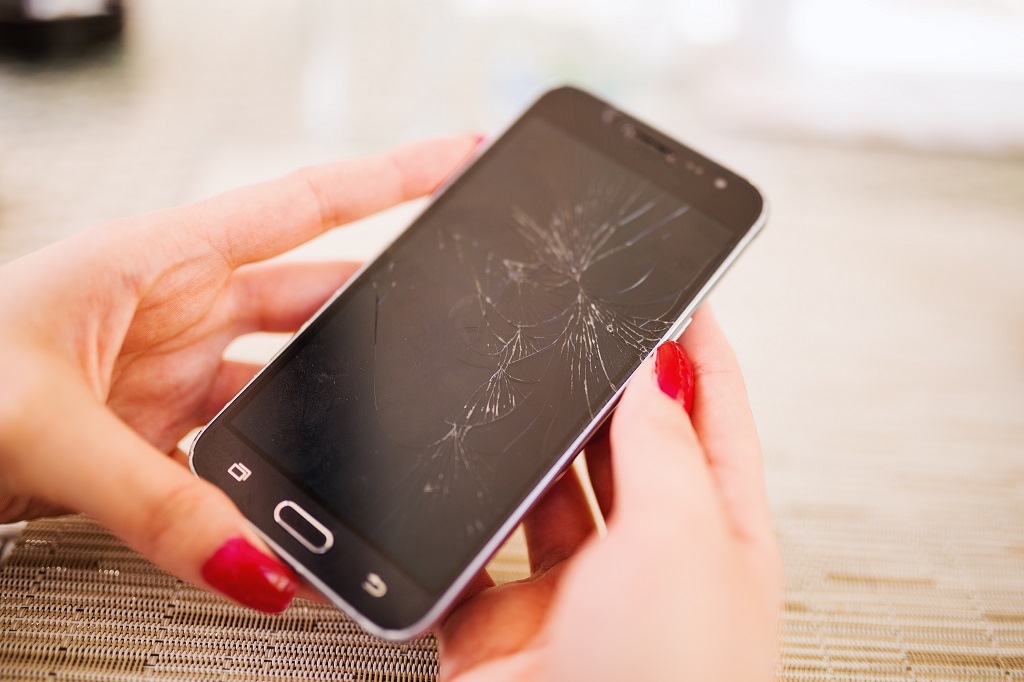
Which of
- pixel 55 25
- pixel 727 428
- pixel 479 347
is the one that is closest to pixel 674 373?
pixel 727 428

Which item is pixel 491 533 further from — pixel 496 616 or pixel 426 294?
pixel 426 294

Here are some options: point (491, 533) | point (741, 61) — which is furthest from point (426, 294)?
point (741, 61)

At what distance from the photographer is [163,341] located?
58 centimetres

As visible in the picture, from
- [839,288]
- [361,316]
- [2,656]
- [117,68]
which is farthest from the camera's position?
[117,68]

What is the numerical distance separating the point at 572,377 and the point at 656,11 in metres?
0.69

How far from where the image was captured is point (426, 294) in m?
0.60

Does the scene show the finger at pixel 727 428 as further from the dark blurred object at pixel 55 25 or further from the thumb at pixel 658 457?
the dark blurred object at pixel 55 25

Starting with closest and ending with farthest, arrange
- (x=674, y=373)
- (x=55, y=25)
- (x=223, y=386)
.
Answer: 1. (x=674, y=373)
2. (x=223, y=386)
3. (x=55, y=25)

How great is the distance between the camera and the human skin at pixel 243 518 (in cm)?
40

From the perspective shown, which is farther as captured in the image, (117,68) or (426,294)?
(117,68)

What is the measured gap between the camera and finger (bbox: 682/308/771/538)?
0.47 metres

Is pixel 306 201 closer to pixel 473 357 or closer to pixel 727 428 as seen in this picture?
pixel 473 357

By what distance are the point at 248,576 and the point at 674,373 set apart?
1.06 ft

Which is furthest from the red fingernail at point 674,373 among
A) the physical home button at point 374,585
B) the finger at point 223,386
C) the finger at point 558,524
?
the finger at point 223,386
